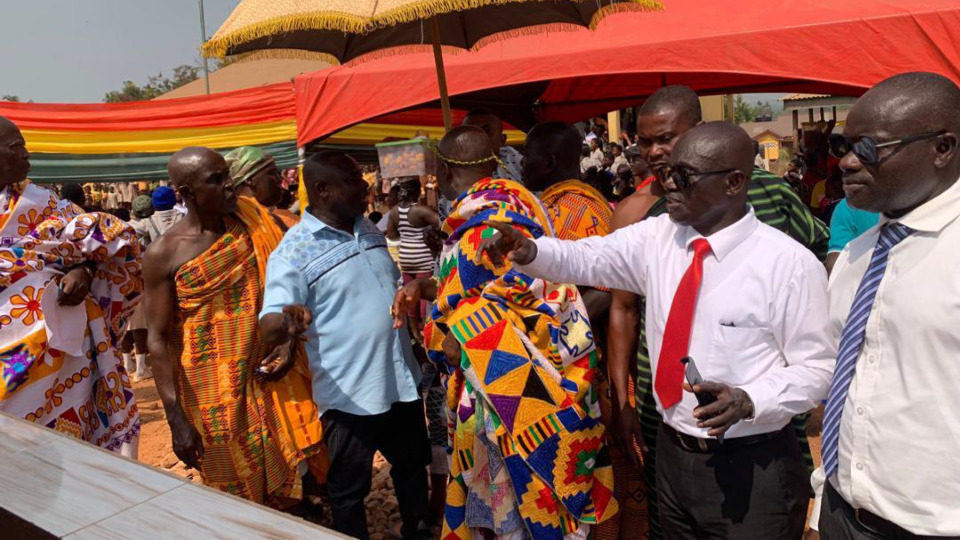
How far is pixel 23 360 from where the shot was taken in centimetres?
326

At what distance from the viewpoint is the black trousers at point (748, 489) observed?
2.02 meters

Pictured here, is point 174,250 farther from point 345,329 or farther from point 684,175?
point 684,175

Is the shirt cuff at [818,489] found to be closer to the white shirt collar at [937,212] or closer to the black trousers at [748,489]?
the black trousers at [748,489]

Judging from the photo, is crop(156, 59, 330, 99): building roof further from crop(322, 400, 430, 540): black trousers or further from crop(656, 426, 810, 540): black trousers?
crop(656, 426, 810, 540): black trousers

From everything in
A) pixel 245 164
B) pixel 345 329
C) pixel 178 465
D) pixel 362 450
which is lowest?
pixel 178 465

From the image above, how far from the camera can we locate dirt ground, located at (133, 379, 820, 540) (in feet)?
13.4

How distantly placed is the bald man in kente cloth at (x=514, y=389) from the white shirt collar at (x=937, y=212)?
125 centimetres

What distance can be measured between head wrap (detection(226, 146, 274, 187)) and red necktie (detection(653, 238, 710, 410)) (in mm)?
2901

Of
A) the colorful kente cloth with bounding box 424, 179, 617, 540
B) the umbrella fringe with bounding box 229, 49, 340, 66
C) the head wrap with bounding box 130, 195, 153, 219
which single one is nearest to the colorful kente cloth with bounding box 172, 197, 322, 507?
the umbrella fringe with bounding box 229, 49, 340, 66

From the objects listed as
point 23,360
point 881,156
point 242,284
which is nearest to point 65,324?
point 23,360

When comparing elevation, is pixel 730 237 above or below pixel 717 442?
above

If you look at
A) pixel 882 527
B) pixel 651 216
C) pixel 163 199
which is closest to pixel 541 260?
pixel 651 216

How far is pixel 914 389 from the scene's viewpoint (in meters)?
1.50

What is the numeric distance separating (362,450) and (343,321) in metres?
0.55
